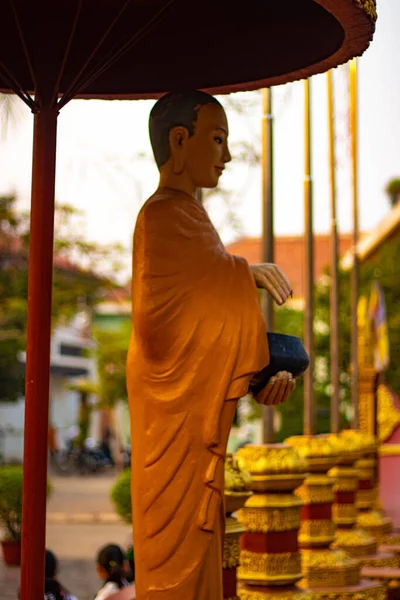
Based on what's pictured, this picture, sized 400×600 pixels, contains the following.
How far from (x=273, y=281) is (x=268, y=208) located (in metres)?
2.40

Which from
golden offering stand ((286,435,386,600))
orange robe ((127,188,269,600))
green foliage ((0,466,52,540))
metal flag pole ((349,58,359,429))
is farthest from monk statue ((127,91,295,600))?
green foliage ((0,466,52,540))

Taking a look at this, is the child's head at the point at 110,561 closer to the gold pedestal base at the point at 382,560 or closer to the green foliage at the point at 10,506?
the gold pedestal base at the point at 382,560

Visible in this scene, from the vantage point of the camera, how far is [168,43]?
4691 millimetres

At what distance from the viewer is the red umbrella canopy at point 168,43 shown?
4.33m

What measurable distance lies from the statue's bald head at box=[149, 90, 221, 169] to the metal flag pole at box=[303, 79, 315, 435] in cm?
355

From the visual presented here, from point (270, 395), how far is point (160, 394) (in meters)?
0.37

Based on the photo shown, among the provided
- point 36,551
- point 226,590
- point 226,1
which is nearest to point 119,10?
point 226,1

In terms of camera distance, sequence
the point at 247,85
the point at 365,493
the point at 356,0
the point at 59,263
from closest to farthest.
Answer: the point at 356,0
the point at 247,85
the point at 365,493
the point at 59,263

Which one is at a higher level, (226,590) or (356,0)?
(356,0)

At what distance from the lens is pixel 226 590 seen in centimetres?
535

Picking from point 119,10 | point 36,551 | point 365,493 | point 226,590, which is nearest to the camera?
point 36,551

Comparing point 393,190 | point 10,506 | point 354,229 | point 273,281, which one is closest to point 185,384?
point 273,281

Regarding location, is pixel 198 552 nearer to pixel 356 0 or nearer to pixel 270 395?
pixel 270 395

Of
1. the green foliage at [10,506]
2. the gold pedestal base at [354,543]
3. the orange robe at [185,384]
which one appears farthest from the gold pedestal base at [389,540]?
the orange robe at [185,384]
